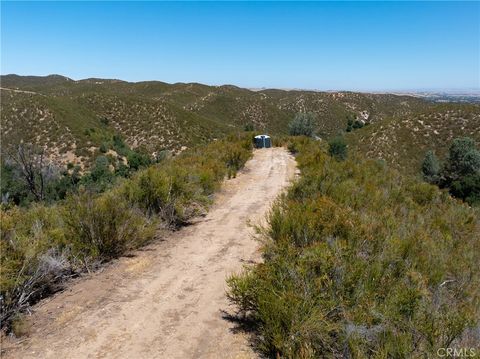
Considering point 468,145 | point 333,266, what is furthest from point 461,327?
point 468,145

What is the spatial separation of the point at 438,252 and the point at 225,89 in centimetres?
12429

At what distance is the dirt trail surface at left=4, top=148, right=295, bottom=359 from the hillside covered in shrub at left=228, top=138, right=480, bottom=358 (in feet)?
1.82

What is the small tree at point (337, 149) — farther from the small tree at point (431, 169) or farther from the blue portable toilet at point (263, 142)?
the small tree at point (431, 169)

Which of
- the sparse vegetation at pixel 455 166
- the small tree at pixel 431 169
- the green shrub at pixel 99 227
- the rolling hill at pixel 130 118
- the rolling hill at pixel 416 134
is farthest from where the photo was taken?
the rolling hill at pixel 416 134

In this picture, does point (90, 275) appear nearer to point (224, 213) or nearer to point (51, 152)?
point (224, 213)

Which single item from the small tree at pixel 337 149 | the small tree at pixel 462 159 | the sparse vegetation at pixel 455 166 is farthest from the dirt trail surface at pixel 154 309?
the small tree at pixel 462 159

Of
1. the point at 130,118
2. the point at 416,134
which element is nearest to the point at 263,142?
the point at 416,134

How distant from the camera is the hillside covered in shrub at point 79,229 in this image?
A: 518 cm

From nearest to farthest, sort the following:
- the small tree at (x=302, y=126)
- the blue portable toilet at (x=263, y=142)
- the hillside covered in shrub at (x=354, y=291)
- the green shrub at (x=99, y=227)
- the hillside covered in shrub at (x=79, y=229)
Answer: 1. the hillside covered in shrub at (x=354, y=291)
2. the hillside covered in shrub at (x=79, y=229)
3. the green shrub at (x=99, y=227)
4. the blue portable toilet at (x=263, y=142)
5. the small tree at (x=302, y=126)

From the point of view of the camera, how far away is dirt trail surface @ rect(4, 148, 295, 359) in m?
4.39

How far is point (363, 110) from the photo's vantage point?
118 meters

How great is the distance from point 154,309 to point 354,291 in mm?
2769

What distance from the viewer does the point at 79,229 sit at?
21.9 ft

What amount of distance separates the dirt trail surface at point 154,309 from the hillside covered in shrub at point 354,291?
1.82 feet
